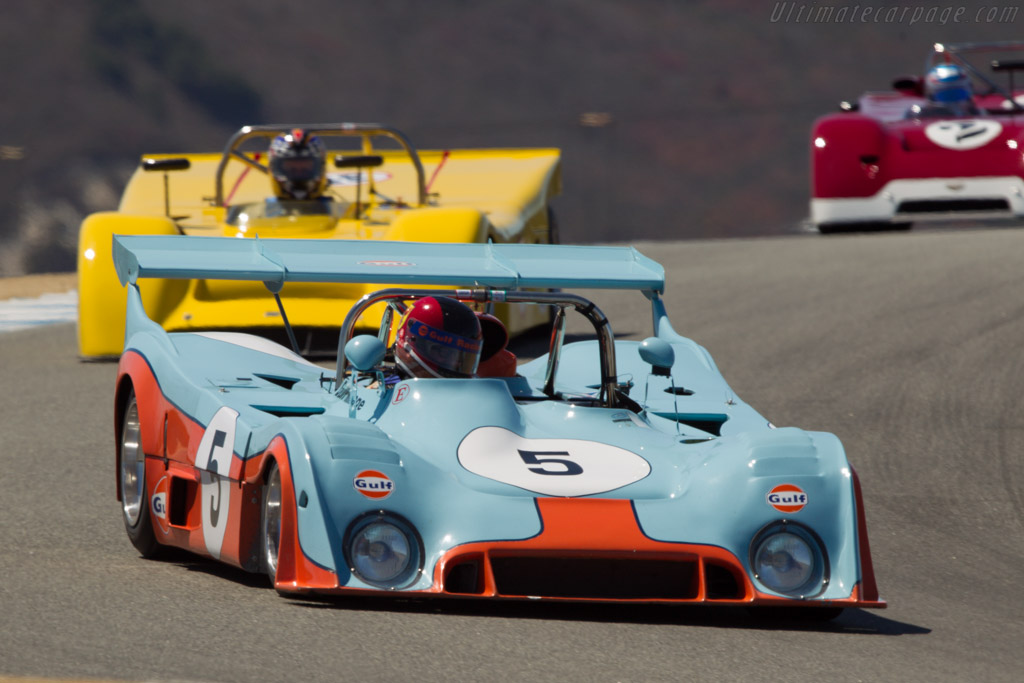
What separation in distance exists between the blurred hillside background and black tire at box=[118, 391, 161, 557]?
804 inches

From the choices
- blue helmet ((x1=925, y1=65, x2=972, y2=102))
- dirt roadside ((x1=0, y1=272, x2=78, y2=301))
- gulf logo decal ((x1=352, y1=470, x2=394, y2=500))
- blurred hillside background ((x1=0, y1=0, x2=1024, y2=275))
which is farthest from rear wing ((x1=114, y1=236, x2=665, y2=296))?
blurred hillside background ((x1=0, y1=0, x2=1024, y2=275))

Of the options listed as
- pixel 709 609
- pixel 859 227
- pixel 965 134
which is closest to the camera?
pixel 709 609

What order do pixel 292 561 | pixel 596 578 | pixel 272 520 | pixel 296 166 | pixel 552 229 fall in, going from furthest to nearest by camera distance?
pixel 552 229 < pixel 296 166 < pixel 272 520 < pixel 596 578 < pixel 292 561

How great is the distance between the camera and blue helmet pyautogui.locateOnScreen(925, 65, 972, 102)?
15.4m

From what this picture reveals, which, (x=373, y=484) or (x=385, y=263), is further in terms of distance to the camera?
(x=385, y=263)

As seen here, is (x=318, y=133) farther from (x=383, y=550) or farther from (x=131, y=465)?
(x=383, y=550)

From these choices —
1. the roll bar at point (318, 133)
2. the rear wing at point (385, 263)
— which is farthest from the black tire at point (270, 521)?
the roll bar at point (318, 133)

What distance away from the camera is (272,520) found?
475 centimetres

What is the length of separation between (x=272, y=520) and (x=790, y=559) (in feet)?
4.66

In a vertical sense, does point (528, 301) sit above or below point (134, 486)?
above

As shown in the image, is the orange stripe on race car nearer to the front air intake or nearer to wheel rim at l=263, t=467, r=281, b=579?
wheel rim at l=263, t=467, r=281, b=579

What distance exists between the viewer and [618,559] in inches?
179

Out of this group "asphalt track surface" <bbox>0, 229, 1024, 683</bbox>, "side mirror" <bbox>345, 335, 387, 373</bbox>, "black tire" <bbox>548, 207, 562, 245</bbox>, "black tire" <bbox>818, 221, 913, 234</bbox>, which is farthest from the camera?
"black tire" <bbox>818, 221, 913, 234</bbox>

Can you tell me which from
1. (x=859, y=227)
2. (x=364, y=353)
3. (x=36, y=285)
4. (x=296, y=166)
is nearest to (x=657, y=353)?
(x=364, y=353)
